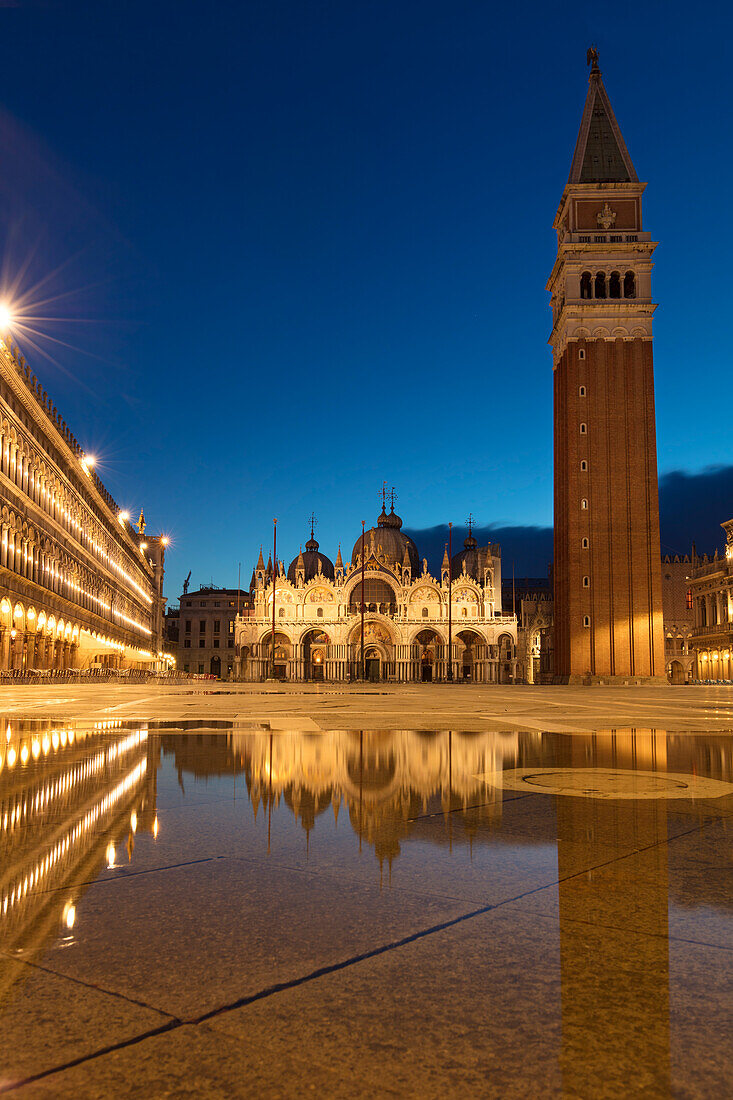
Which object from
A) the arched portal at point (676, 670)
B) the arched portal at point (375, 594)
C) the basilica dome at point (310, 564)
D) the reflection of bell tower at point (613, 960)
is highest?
the basilica dome at point (310, 564)

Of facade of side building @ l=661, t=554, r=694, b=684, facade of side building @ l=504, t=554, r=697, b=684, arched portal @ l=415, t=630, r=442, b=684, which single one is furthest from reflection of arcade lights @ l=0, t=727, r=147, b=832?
facade of side building @ l=661, t=554, r=694, b=684

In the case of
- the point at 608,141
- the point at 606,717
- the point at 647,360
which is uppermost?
the point at 608,141

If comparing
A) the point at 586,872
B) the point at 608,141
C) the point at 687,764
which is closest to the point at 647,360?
the point at 608,141

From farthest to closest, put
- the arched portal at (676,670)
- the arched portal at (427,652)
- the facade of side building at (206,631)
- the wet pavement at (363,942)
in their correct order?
1. the facade of side building at (206,631)
2. the arched portal at (676,670)
3. the arched portal at (427,652)
4. the wet pavement at (363,942)

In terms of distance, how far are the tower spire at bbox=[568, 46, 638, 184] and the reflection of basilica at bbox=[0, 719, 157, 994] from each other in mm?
69322

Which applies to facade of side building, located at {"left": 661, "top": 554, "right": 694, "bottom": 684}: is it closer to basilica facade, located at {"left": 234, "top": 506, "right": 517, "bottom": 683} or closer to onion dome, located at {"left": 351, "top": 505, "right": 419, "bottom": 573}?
basilica facade, located at {"left": 234, "top": 506, "right": 517, "bottom": 683}

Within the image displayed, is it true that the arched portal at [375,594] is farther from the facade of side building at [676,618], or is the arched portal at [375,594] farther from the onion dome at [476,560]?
the facade of side building at [676,618]

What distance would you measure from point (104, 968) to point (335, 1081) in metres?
0.80

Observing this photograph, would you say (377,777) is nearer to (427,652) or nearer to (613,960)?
(613,960)

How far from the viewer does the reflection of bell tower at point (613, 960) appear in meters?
1.60

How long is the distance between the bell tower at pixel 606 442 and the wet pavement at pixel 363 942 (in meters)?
56.0

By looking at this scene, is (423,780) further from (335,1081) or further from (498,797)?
(335,1081)

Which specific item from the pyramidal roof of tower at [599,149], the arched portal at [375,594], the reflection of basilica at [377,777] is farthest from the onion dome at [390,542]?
the reflection of basilica at [377,777]

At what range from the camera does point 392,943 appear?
2240 mm
